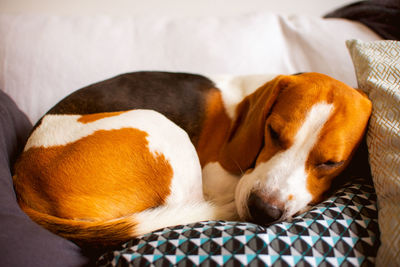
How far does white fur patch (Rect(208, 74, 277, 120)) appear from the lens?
1.67 metres

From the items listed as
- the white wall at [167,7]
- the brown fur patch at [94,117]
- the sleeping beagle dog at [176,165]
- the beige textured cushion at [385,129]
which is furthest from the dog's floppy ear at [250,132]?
the white wall at [167,7]

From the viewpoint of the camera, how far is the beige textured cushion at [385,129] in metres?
0.91

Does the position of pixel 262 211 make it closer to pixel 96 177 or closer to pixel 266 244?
pixel 266 244

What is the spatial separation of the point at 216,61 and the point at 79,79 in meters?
0.97

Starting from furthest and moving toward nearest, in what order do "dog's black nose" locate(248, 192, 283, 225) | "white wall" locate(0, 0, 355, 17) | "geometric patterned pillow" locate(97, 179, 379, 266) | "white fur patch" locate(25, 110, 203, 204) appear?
"white wall" locate(0, 0, 355, 17) → "white fur patch" locate(25, 110, 203, 204) → "dog's black nose" locate(248, 192, 283, 225) → "geometric patterned pillow" locate(97, 179, 379, 266)

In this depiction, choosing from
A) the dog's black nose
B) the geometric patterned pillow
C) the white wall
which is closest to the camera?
the geometric patterned pillow

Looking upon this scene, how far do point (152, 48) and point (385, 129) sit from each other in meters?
1.55

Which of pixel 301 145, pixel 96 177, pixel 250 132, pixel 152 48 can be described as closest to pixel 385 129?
pixel 301 145

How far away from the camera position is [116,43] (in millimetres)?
2025

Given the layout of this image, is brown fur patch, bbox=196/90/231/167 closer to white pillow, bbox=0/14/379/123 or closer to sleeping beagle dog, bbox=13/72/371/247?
sleeping beagle dog, bbox=13/72/371/247

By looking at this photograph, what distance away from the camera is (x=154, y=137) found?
4.37ft

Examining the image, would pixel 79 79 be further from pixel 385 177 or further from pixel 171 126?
pixel 385 177

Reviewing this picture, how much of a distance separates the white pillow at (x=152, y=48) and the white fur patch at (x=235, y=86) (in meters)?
0.28

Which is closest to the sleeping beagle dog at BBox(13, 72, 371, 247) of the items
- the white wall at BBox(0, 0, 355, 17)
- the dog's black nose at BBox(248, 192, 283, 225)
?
the dog's black nose at BBox(248, 192, 283, 225)
